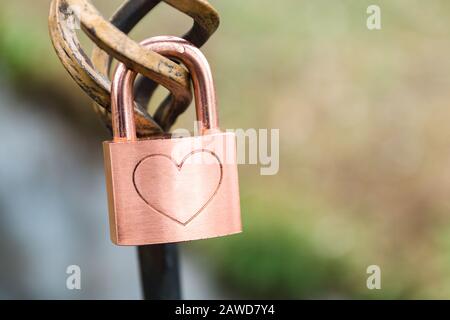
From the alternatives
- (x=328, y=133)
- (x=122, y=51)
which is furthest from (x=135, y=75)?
(x=328, y=133)

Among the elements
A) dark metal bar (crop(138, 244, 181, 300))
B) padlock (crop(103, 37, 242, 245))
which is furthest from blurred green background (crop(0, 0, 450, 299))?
padlock (crop(103, 37, 242, 245))

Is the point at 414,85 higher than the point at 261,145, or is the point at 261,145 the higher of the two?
the point at 414,85

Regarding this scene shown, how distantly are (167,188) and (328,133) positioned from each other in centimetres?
85

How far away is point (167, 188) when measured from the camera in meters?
0.49

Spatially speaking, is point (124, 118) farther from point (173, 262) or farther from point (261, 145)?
point (261, 145)

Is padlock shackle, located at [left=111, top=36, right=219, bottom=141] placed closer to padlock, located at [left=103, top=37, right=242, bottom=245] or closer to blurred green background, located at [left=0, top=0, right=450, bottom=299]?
padlock, located at [left=103, top=37, right=242, bottom=245]

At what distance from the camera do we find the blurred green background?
1.26m

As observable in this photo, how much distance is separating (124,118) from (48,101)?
83 cm

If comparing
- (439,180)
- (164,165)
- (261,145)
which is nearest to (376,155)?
(439,180)

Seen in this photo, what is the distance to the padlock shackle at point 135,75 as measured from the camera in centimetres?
47

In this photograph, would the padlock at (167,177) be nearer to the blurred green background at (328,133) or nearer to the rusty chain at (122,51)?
the rusty chain at (122,51)

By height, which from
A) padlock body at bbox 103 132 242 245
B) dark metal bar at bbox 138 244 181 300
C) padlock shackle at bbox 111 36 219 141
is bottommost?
dark metal bar at bbox 138 244 181 300

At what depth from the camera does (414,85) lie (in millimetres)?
1294

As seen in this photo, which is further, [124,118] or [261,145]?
[261,145]
